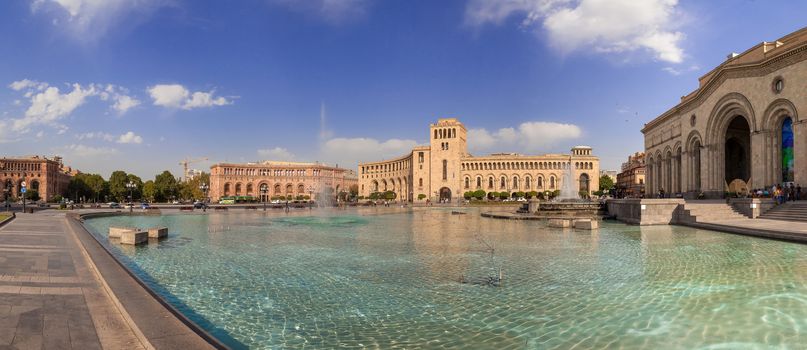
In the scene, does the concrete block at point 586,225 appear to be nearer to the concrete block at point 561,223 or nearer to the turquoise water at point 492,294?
the concrete block at point 561,223

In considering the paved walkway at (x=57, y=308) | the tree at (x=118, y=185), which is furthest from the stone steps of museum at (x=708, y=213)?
the tree at (x=118, y=185)

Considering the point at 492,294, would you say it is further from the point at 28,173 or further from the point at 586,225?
the point at 28,173

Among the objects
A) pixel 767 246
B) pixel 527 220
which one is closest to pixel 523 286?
pixel 767 246

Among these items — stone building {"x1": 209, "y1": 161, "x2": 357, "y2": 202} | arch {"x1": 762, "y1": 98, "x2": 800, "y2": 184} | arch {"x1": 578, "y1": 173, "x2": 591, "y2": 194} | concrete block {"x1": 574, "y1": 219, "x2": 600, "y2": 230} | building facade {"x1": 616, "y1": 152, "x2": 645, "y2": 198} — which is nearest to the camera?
concrete block {"x1": 574, "y1": 219, "x2": 600, "y2": 230}

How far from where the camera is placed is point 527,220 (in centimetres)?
2502

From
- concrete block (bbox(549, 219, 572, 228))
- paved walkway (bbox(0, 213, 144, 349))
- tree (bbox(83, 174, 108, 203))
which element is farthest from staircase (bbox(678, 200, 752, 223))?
tree (bbox(83, 174, 108, 203))

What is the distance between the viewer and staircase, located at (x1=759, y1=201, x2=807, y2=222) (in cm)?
1749

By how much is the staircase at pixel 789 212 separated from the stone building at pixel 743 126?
3337mm

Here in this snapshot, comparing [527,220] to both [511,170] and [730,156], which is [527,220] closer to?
[730,156]

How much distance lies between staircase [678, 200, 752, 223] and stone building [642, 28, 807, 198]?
4552 millimetres

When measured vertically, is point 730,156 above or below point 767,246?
above

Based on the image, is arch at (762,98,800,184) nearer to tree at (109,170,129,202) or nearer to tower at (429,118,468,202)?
tower at (429,118,468,202)

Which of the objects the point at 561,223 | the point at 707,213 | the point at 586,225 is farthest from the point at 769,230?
the point at 561,223

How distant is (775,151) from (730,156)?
10112 mm
